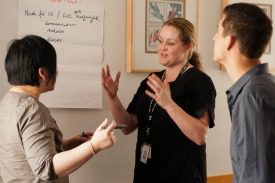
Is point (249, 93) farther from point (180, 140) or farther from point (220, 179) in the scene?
point (220, 179)

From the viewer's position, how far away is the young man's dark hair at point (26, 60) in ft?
3.67

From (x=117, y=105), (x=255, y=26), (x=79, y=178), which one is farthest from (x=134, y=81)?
(x=255, y=26)

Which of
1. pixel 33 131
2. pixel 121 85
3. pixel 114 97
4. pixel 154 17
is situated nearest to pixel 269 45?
pixel 154 17

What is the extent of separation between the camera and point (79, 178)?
1682 mm

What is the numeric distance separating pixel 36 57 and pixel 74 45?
1.77 feet

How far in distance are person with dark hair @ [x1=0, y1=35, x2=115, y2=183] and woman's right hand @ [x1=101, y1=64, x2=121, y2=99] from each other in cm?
44

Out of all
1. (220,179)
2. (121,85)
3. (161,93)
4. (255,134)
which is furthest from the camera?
(220,179)

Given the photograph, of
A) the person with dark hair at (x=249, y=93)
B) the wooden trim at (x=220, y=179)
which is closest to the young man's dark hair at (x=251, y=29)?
the person with dark hair at (x=249, y=93)

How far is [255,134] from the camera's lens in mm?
889

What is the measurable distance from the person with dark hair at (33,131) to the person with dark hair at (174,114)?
41 centimetres

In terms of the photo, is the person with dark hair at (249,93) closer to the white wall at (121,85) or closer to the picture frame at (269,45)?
the white wall at (121,85)

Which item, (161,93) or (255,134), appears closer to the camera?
(255,134)

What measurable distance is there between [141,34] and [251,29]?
2.75 feet

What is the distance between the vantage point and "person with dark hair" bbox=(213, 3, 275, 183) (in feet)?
2.91
